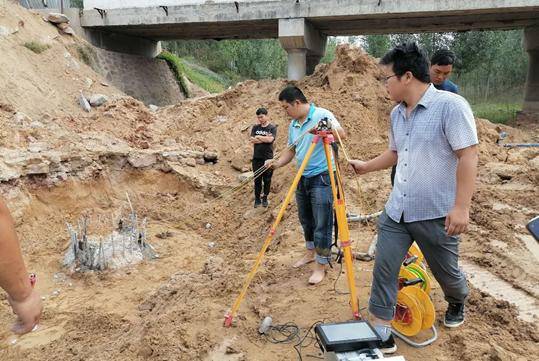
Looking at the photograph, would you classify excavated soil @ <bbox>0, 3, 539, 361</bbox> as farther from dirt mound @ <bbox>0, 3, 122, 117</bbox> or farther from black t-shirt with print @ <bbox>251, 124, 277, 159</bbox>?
black t-shirt with print @ <bbox>251, 124, 277, 159</bbox>

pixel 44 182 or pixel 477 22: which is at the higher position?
pixel 477 22

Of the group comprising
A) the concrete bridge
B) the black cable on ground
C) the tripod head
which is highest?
the concrete bridge

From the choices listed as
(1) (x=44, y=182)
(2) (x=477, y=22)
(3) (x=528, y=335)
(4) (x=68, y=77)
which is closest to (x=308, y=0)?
(2) (x=477, y=22)

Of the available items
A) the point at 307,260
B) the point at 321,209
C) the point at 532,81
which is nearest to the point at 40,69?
the point at 307,260

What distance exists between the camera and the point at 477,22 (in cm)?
1237

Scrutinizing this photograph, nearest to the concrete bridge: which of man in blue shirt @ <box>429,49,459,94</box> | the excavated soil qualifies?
the excavated soil

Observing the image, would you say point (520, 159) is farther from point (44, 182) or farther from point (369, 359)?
point (44, 182)

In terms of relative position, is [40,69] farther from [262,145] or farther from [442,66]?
[442,66]

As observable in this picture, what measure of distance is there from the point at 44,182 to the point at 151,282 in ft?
9.45

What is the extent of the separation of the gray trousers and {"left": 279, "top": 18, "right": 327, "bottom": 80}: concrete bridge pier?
10192mm

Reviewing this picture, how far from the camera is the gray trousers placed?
2.51 metres

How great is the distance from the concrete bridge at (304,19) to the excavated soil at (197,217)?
1498mm

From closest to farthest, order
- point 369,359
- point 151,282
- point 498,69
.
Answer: point 369,359 → point 151,282 → point 498,69

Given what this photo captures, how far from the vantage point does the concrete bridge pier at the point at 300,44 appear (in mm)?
11884
